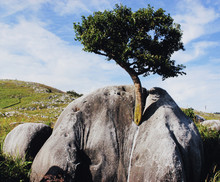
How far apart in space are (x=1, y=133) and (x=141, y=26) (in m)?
20.7

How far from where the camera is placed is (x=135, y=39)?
13.1 meters

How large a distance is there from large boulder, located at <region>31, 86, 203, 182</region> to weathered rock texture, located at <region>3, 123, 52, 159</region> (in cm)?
163

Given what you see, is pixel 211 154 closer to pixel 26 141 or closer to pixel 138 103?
pixel 138 103

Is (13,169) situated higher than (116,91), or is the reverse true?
(116,91)

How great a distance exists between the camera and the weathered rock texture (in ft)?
46.0

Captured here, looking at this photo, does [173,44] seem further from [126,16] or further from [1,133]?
[1,133]

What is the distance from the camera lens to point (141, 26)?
13312 millimetres

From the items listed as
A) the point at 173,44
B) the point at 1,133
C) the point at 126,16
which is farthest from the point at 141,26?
the point at 1,133

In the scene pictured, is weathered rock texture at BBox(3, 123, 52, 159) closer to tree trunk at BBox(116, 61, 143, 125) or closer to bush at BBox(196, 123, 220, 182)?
tree trunk at BBox(116, 61, 143, 125)

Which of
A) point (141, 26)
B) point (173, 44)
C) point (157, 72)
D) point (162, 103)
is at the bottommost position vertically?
point (162, 103)

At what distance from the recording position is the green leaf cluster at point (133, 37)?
514 inches

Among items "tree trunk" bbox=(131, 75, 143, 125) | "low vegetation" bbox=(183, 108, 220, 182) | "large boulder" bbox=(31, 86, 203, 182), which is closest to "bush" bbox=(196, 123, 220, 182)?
"low vegetation" bbox=(183, 108, 220, 182)

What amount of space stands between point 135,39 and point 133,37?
0.75 ft

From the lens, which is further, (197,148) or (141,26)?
(141,26)
